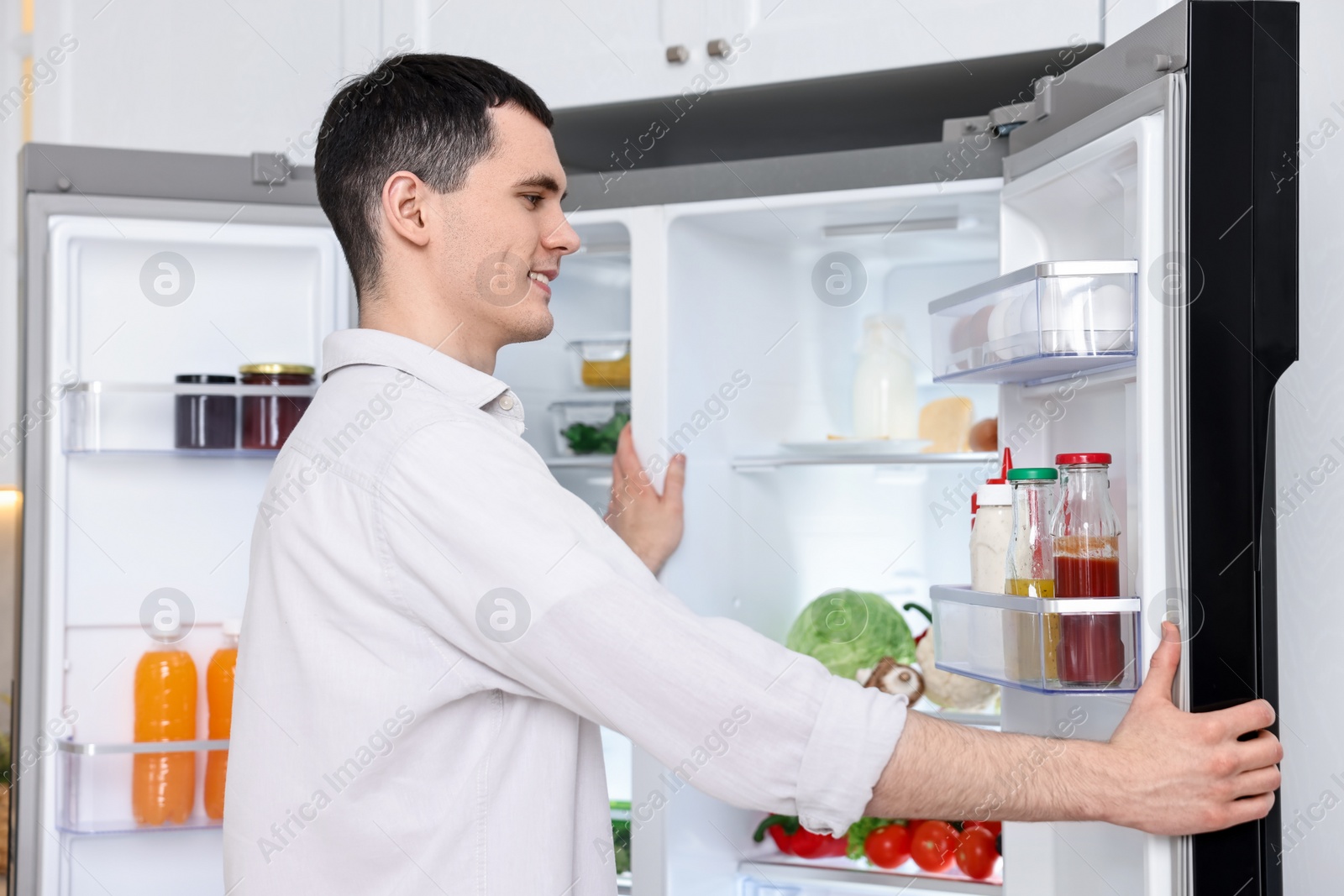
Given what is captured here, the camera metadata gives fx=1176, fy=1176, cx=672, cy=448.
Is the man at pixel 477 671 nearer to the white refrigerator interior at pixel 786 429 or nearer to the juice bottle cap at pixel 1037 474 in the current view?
the juice bottle cap at pixel 1037 474

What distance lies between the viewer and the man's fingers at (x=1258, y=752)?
1068 millimetres

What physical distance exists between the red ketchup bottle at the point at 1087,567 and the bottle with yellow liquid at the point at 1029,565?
16 mm

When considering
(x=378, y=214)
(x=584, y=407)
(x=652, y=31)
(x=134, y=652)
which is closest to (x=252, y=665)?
(x=378, y=214)

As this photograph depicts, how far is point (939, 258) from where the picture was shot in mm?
2041

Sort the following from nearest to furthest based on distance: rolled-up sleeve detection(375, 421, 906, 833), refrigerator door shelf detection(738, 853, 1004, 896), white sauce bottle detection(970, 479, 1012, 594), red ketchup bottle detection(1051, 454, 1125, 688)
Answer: rolled-up sleeve detection(375, 421, 906, 833), red ketchup bottle detection(1051, 454, 1125, 688), white sauce bottle detection(970, 479, 1012, 594), refrigerator door shelf detection(738, 853, 1004, 896)

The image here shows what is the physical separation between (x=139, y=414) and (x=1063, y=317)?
1349mm

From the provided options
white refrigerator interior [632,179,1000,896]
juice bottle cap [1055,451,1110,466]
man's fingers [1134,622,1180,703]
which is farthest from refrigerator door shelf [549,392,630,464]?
man's fingers [1134,622,1180,703]

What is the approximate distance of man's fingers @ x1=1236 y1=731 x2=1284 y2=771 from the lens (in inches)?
42.1

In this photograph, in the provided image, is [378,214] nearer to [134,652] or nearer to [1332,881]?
[134,652]

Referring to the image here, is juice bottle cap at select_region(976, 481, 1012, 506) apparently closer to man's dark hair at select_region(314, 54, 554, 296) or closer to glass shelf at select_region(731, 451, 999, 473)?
glass shelf at select_region(731, 451, 999, 473)

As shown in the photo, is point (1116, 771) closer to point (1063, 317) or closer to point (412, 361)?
point (1063, 317)

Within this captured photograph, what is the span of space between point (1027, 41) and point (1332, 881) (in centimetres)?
112

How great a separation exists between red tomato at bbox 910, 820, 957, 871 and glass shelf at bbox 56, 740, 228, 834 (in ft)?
3.39

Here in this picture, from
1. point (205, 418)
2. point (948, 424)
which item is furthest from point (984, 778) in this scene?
point (205, 418)
